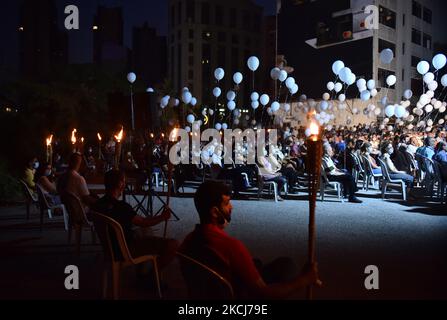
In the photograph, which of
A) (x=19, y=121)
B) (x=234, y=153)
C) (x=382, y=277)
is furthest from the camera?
(x=19, y=121)

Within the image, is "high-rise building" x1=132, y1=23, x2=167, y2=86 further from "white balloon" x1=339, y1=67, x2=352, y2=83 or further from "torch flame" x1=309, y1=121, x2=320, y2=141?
"torch flame" x1=309, y1=121, x2=320, y2=141

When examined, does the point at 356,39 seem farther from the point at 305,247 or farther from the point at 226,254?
the point at 226,254

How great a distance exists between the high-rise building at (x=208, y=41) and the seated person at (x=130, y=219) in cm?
7723

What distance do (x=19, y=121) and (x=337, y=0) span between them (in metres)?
38.6

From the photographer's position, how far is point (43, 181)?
8.76m

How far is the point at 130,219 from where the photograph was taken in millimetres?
4773

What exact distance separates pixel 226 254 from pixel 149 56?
10373 cm

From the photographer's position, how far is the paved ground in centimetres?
501

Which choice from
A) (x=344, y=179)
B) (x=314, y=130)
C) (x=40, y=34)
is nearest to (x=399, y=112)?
(x=344, y=179)

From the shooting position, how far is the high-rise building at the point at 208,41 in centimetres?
8550

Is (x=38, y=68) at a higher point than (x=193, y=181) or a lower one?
higher
